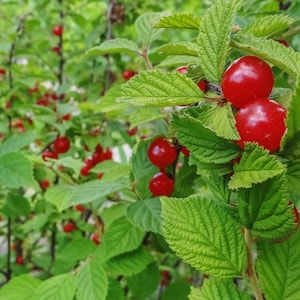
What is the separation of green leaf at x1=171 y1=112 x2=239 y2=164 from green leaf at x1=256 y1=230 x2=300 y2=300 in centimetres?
14

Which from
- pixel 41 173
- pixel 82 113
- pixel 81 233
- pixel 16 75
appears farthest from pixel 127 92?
pixel 16 75

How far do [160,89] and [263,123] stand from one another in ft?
0.49

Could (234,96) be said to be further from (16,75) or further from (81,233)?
(16,75)

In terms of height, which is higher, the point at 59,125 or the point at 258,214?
the point at 258,214

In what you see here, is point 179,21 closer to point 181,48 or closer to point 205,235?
point 181,48

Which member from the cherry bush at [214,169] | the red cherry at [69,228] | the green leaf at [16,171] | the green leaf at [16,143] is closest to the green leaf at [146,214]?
the cherry bush at [214,169]

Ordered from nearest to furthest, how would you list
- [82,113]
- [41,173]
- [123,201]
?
1. [123,201]
2. [41,173]
3. [82,113]

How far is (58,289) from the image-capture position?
3.43 feet

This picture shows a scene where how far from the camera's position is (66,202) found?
1.14 metres

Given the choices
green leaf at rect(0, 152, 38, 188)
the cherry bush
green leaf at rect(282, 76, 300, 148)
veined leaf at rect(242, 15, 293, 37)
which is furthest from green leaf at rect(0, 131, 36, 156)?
green leaf at rect(282, 76, 300, 148)

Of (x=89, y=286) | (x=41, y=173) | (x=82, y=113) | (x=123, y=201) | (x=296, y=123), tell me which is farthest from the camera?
(x=82, y=113)

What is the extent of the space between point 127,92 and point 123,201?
628mm

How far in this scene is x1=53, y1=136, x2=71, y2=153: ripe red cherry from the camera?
1.62 m

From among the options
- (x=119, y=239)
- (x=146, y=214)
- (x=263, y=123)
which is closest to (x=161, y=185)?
(x=146, y=214)
